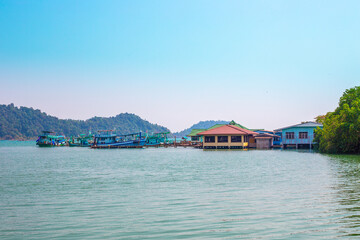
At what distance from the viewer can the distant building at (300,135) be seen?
7062cm

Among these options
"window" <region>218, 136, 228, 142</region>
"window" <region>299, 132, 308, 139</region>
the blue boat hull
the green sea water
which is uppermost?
"window" <region>299, 132, 308, 139</region>

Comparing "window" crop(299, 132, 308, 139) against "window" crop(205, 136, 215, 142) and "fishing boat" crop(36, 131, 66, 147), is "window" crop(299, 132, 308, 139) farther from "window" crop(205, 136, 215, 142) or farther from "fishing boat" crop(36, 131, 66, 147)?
"fishing boat" crop(36, 131, 66, 147)

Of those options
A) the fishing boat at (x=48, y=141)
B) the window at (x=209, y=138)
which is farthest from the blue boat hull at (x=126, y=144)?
the fishing boat at (x=48, y=141)

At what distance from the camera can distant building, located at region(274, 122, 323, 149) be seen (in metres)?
70.6

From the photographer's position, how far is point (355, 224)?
39.1ft

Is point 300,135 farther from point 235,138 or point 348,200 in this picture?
point 348,200

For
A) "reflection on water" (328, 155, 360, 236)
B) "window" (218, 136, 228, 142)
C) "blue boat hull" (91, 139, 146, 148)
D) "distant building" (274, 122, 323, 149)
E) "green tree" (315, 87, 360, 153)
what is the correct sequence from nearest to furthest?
1. "reflection on water" (328, 155, 360, 236)
2. "green tree" (315, 87, 360, 153)
3. "distant building" (274, 122, 323, 149)
4. "window" (218, 136, 228, 142)
5. "blue boat hull" (91, 139, 146, 148)

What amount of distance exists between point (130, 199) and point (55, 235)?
6.22m

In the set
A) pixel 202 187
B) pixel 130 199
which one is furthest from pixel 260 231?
pixel 202 187

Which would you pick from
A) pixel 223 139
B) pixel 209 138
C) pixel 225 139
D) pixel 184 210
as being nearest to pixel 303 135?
pixel 225 139

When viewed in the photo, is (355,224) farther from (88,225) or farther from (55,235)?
(55,235)

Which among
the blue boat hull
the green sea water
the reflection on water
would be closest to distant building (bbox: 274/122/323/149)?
the blue boat hull

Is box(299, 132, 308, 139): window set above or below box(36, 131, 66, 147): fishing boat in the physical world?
above

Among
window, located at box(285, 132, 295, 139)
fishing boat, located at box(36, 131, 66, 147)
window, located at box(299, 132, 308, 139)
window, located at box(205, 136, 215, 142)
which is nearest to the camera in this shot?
window, located at box(299, 132, 308, 139)
